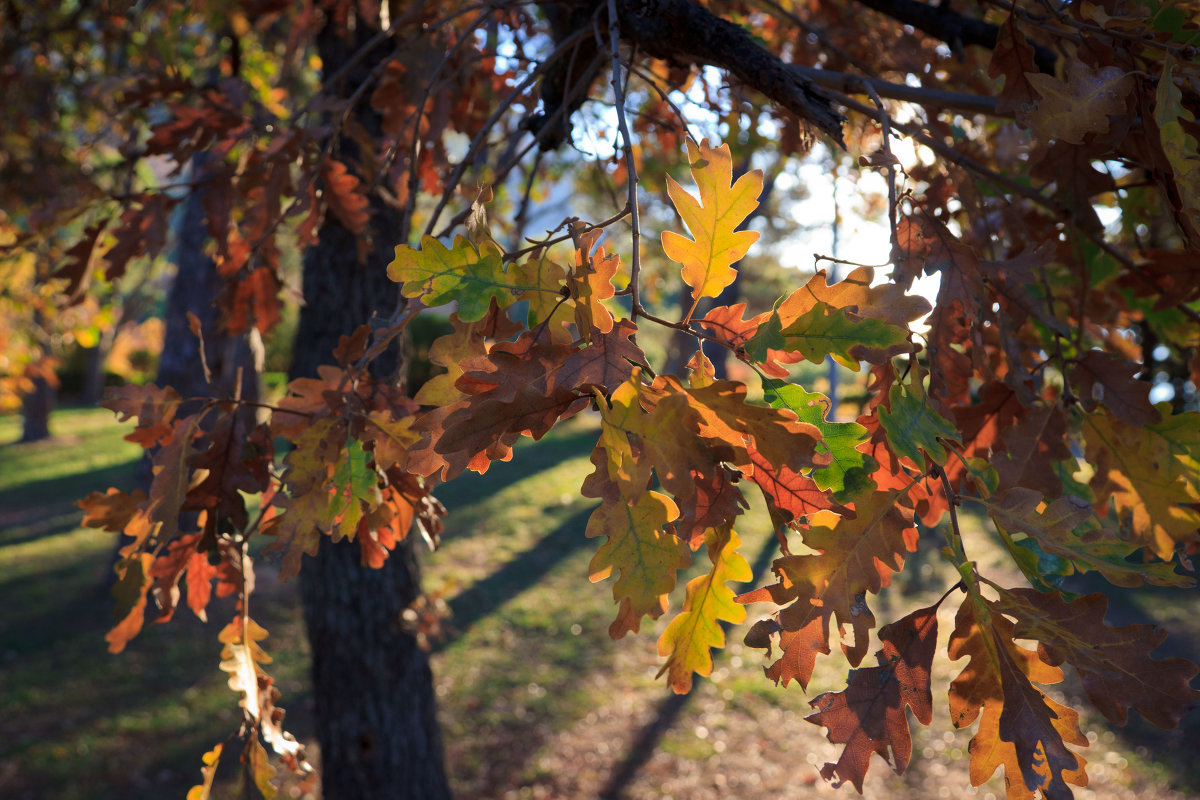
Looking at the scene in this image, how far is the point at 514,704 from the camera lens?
5062 mm

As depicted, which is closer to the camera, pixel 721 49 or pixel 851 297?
pixel 851 297

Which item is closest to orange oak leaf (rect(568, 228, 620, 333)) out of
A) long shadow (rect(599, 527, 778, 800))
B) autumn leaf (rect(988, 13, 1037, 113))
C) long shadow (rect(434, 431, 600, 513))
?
autumn leaf (rect(988, 13, 1037, 113))

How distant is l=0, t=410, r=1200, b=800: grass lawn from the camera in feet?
14.0

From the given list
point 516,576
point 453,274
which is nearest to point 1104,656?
point 453,274

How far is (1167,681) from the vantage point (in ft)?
2.74

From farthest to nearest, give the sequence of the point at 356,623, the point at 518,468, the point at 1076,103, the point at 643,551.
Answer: the point at 518,468
the point at 356,623
the point at 1076,103
the point at 643,551

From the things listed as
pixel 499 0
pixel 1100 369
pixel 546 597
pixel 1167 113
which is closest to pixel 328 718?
pixel 499 0

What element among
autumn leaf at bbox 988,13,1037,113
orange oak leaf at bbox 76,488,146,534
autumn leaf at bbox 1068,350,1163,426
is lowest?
orange oak leaf at bbox 76,488,146,534

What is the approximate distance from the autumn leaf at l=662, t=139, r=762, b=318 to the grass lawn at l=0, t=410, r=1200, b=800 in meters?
2.72

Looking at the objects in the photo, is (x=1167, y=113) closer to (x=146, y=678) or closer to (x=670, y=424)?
(x=670, y=424)

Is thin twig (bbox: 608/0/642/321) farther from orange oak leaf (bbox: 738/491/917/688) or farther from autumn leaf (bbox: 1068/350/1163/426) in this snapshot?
autumn leaf (bbox: 1068/350/1163/426)

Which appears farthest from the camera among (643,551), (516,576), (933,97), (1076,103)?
(516,576)

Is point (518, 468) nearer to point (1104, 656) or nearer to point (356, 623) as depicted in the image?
point (356, 623)

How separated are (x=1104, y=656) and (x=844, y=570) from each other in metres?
0.29
